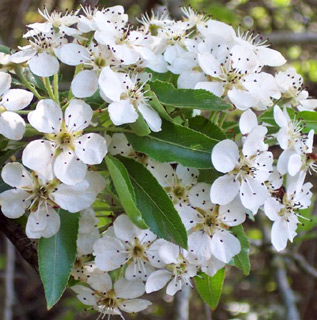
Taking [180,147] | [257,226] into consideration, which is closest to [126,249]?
[180,147]

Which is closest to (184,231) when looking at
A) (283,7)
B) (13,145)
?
(13,145)

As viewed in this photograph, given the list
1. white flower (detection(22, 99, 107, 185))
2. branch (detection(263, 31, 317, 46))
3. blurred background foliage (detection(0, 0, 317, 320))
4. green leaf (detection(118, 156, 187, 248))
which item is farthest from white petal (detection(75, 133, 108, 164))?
branch (detection(263, 31, 317, 46))

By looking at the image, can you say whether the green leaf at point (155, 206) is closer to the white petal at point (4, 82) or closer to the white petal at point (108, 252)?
the white petal at point (108, 252)

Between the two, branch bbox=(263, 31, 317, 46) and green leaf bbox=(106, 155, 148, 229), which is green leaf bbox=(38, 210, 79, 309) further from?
branch bbox=(263, 31, 317, 46)

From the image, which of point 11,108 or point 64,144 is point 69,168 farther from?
point 11,108

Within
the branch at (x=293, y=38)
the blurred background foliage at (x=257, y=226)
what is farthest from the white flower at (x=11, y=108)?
the branch at (x=293, y=38)

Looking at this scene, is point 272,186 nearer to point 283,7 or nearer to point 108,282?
point 108,282

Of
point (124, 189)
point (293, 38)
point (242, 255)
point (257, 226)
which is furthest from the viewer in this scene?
point (257, 226)
